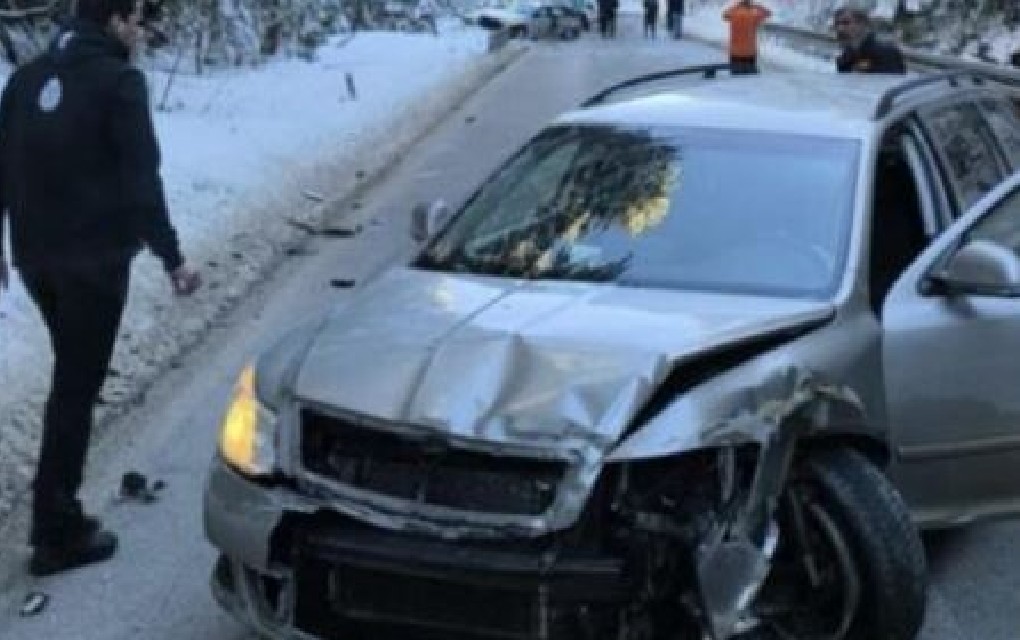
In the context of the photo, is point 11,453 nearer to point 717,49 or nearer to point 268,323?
point 268,323

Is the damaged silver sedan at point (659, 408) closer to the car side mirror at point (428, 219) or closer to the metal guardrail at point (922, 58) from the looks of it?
the car side mirror at point (428, 219)

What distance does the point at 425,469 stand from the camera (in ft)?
14.0

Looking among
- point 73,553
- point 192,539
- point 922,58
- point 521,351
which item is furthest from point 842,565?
point 922,58

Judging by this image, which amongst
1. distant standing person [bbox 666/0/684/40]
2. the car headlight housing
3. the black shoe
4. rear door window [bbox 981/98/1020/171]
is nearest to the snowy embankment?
the black shoe

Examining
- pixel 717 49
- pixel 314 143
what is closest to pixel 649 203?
pixel 314 143

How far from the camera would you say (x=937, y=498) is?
5273mm

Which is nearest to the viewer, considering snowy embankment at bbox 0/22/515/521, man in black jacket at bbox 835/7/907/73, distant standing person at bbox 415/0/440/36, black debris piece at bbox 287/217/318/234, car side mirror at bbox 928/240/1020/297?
car side mirror at bbox 928/240/1020/297

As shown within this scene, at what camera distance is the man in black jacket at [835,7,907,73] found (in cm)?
1091

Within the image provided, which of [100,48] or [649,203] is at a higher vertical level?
[100,48]

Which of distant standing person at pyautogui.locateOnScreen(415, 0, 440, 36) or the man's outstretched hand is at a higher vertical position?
the man's outstretched hand

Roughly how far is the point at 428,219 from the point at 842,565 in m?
2.24

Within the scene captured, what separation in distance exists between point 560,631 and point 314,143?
47.9 ft

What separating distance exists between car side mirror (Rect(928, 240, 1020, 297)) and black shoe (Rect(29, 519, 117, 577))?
9.39ft

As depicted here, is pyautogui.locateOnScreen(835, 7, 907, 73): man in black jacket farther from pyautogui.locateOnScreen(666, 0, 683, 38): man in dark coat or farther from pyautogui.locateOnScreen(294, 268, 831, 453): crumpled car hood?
pyautogui.locateOnScreen(666, 0, 683, 38): man in dark coat
